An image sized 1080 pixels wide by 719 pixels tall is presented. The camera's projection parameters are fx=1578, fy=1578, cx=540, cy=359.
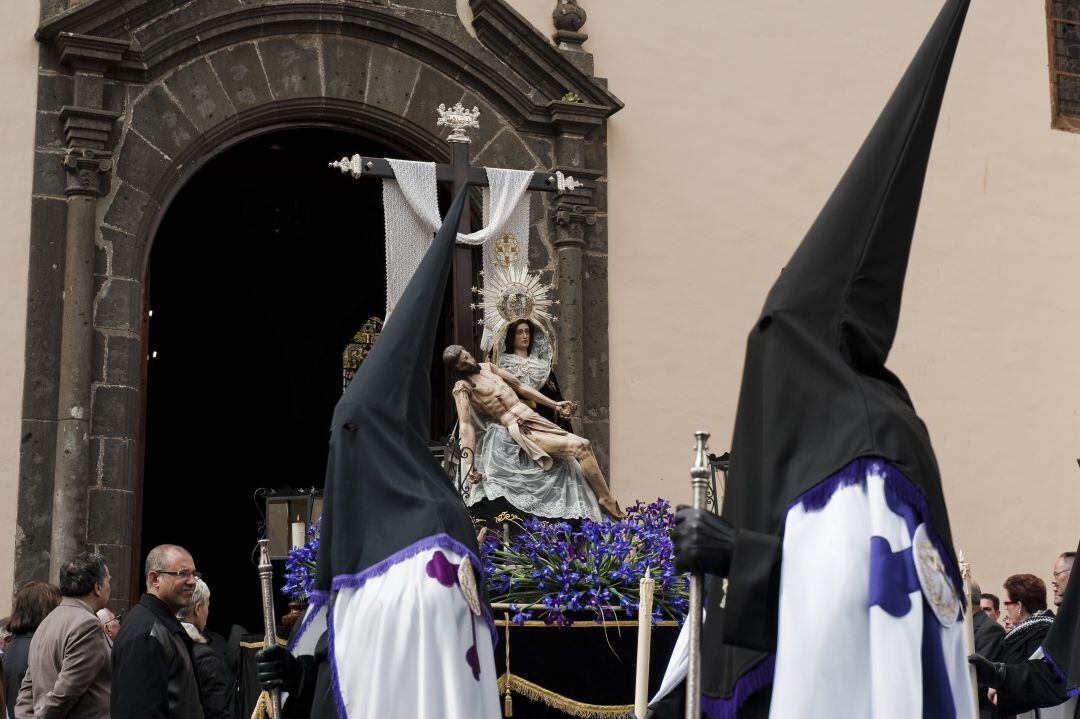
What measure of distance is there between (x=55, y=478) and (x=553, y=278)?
3556 mm

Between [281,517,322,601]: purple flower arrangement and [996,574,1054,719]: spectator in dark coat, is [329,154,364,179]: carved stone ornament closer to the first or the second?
[281,517,322,601]: purple flower arrangement

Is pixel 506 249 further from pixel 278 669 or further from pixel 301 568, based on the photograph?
pixel 278 669

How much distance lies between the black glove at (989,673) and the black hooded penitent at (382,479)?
1.63m

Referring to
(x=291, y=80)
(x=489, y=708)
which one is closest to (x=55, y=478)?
(x=291, y=80)

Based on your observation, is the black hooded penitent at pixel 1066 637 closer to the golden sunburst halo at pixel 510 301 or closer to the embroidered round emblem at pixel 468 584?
the embroidered round emblem at pixel 468 584

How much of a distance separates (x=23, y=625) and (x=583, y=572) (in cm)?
245

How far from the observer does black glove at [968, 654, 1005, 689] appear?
16.1 feet

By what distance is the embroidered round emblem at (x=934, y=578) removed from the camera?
3.26 m

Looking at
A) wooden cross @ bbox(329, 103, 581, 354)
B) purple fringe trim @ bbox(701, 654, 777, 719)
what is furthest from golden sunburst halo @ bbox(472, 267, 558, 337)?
purple fringe trim @ bbox(701, 654, 777, 719)

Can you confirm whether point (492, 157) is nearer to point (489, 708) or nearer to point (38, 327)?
point (38, 327)

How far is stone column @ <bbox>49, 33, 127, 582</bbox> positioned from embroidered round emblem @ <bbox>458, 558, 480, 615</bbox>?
520 centimetres

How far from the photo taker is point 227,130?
403 inches

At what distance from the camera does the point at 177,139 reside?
396 inches

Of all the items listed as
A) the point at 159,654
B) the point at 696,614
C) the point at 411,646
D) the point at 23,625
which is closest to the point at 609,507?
the point at 23,625
